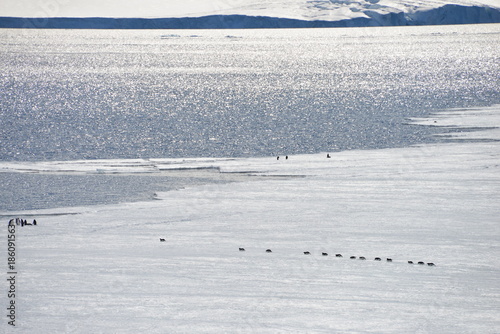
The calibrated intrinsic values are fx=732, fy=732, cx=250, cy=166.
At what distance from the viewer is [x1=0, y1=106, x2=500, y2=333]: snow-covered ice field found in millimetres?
7695

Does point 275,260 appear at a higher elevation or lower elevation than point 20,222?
higher

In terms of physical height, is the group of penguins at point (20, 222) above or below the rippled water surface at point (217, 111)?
above

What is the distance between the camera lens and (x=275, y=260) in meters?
9.86

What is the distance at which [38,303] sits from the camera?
8.10 meters

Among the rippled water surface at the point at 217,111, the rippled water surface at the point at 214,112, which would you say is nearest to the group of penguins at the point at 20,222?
the rippled water surface at the point at 214,112

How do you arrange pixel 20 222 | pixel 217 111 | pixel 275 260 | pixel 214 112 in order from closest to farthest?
pixel 275 260
pixel 20 222
pixel 214 112
pixel 217 111

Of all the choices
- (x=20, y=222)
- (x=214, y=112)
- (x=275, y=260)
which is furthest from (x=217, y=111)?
(x=275, y=260)

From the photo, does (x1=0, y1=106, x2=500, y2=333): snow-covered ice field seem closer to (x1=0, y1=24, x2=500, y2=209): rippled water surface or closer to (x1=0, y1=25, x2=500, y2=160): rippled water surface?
(x1=0, y1=24, x2=500, y2=209): rippled water surface

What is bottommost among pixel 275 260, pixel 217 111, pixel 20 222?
pixel 217 111

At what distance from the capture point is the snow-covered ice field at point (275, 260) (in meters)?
7.70

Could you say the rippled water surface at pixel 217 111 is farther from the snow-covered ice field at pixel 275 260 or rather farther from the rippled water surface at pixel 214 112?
the snow-covered ice field at pixel 275 260

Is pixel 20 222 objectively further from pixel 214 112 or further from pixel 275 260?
pixel 214 112

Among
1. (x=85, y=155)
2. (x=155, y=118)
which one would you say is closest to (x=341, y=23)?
(x=155, y=118)

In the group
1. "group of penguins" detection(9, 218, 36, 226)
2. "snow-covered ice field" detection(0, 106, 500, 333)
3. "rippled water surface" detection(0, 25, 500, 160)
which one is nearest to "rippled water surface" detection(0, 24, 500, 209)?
"rippled water surface" detection(0, 25, 500, 160)
